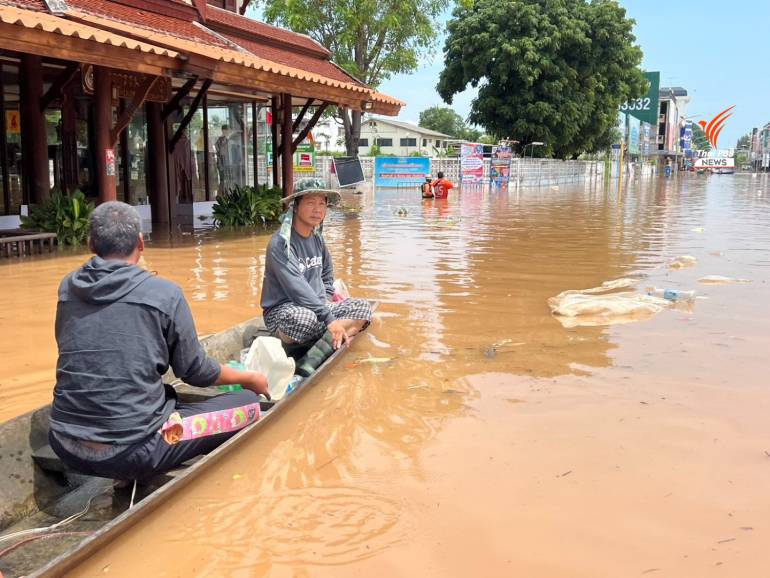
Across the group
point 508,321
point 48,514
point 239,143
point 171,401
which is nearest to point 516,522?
→ point 171,401

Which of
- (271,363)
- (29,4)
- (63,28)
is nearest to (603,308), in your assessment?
(271,363)

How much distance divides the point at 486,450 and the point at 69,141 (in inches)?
496

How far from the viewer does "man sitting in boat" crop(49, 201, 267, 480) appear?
2.88 m

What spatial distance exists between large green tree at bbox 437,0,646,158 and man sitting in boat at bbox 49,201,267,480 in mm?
36886

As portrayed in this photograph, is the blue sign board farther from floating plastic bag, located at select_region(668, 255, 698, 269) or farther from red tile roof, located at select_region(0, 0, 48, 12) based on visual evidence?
red tile roof, located at select_region(0, 0, 48, 12)

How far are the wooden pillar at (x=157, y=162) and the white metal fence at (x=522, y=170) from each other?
13642mm

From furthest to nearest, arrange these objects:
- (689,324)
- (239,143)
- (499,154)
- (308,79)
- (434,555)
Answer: (499,154) < (239,143) < (308,79) < (689,324) < (434,555)

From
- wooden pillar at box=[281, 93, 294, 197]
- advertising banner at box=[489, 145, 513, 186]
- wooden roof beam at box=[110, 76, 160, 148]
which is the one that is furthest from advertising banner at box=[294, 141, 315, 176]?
wooden roof beam at box=[110, 76, 160, 148]

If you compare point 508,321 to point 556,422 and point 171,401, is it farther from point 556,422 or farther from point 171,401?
point 171,401

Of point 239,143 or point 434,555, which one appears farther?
point 239,143

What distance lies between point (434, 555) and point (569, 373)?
8.33 feet

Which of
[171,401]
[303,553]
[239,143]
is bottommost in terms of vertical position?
[303,553]

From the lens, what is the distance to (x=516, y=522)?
3.09 m

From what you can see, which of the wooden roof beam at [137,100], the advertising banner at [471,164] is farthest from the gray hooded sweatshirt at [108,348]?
the advertising banner at [471,164]
